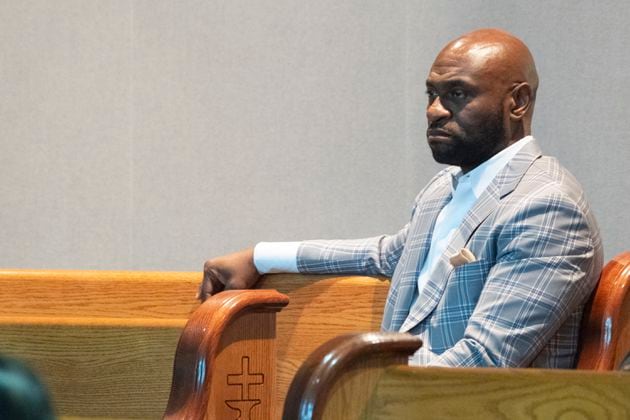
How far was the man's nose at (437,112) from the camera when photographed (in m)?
2.16

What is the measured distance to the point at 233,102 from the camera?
13.5 feet

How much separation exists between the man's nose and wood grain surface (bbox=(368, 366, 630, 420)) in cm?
114

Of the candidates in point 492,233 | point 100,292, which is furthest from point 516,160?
point 100,292

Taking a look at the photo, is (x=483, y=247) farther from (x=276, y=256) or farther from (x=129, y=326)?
(x=129, y=326)

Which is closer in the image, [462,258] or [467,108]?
[462,258]

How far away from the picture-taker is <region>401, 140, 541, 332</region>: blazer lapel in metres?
2.04

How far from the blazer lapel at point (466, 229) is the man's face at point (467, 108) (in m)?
0.10

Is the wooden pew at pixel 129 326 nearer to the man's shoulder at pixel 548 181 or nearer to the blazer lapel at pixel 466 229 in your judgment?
the blazer lapel at pixel 466 229

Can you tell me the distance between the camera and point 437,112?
2.17m

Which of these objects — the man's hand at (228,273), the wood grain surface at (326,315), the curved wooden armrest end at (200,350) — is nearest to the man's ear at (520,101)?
the wood grain surface at (326,315)

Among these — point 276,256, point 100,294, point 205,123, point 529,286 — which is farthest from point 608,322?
point 205,123

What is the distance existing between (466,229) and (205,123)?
7.32ft

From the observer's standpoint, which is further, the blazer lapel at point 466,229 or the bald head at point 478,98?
the bald head at point 478,98

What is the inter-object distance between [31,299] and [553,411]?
1746 mm
